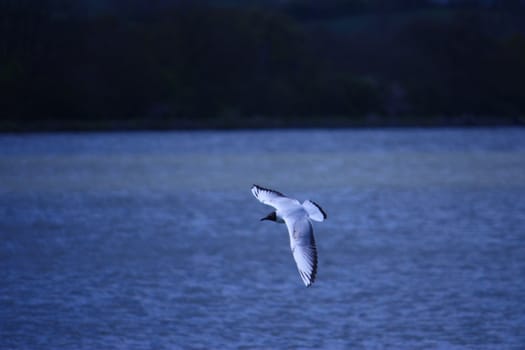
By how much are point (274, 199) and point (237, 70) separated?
161 ft

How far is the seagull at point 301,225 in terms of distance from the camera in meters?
8.10

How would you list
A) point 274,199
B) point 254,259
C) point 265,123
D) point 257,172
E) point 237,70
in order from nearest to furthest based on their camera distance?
point 274,199 < point 254,259 < point 257,172 < point 265,123 < point 237,70

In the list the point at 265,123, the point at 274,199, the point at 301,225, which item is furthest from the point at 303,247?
the point at 265,123

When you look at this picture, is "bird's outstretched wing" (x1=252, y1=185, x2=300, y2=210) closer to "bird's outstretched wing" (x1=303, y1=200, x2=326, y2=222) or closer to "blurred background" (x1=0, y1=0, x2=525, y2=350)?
"bird's outstretched wing" (x1=303, y1=200, x2=326, y2=222)

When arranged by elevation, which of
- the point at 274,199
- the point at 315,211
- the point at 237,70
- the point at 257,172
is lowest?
the point at 315,211

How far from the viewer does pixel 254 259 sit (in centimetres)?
1518

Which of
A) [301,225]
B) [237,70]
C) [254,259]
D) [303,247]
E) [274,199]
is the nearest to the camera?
[303,247]

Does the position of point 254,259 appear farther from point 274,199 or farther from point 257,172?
point 257,172

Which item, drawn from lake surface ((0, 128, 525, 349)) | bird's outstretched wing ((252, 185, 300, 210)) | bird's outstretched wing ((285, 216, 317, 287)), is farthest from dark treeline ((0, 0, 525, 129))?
bird's outstretched wing ((285, 216, 317, 287))

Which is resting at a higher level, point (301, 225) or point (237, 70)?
point (237, 70)

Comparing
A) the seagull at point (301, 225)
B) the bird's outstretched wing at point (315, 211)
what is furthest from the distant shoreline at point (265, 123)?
the bird's outstretched wing at point (315, 211)

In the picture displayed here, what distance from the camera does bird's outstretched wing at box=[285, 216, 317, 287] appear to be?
26.4 ft

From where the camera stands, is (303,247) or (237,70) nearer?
(303,247)

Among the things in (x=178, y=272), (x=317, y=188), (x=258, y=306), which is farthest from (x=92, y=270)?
(x=317, y=188)
